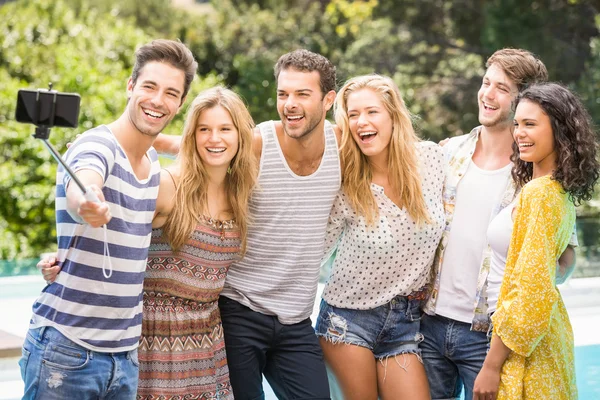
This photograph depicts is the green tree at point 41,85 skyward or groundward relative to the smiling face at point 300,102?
groundward

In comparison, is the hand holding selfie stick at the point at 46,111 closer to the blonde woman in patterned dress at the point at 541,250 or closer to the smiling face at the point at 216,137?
the smiling face at the point at 216,137

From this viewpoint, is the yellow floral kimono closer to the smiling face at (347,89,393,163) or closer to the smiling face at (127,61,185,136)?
the smiling face at (347,89,393,163)

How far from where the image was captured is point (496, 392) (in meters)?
3.12

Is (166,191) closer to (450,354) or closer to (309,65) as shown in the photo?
(309,65)

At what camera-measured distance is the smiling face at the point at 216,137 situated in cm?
329

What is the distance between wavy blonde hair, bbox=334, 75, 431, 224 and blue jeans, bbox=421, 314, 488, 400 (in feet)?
1.51

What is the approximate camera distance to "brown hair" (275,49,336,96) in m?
3.59

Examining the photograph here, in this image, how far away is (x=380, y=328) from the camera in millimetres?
3584

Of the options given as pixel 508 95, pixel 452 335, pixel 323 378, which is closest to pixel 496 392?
pixel 452 335

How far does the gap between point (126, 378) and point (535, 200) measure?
4.94 ft

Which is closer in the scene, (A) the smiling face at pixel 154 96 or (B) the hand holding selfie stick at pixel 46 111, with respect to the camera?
(B) the hand holding selfie stick at pixel 46 111

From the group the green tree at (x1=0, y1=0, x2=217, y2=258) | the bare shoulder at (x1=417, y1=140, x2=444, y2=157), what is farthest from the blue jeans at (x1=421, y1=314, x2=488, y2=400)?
the green tree at (x1=0, y1=0, x2=217, y2=258)

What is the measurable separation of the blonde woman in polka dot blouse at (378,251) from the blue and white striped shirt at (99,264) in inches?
40.5

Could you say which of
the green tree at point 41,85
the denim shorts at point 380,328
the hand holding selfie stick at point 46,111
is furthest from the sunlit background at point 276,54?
the hand holding selfie stick at point 46,111
